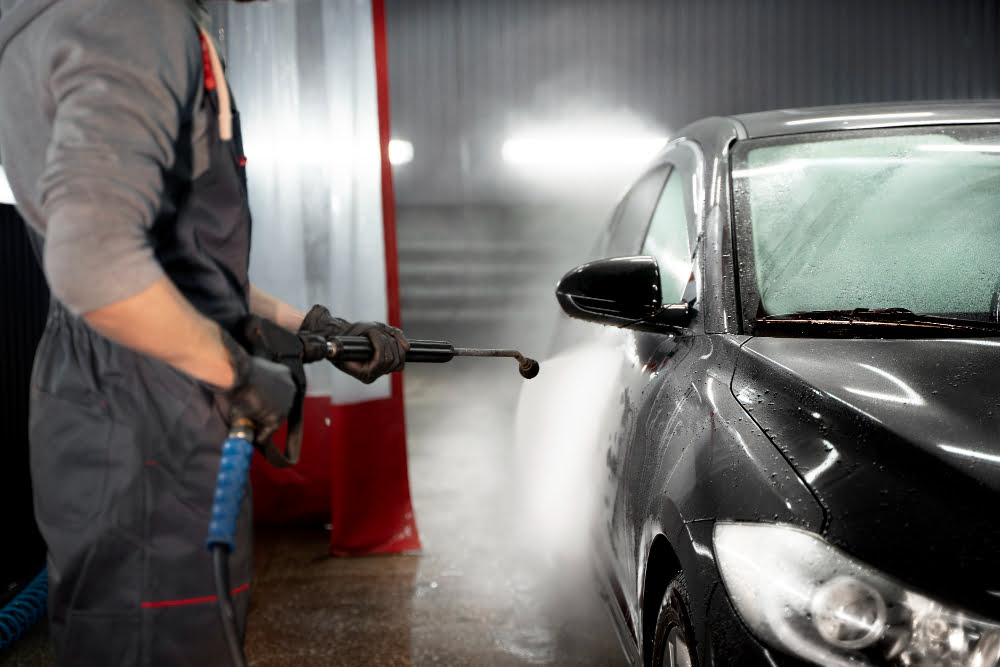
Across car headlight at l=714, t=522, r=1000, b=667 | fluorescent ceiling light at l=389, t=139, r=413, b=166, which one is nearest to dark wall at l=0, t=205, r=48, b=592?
car headlight at l=714, t=522, r=1000, b=667

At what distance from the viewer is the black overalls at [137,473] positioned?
1.26m

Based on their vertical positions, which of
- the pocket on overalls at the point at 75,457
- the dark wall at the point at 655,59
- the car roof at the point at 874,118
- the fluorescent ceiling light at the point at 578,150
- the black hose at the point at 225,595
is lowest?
the black hose at the point at 225,595

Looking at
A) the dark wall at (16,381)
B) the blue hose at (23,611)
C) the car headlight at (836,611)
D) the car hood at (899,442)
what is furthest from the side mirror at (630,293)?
the blue hose at (23,611)

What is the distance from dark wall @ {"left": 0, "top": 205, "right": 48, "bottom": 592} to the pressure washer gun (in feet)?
7.42

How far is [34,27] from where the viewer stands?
3.80 feet

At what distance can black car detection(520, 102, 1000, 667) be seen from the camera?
1257 mm

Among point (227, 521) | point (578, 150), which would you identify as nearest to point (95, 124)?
point (227, 521)

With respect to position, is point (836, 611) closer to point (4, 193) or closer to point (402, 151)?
point (4, 193)

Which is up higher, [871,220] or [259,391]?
[871,220]

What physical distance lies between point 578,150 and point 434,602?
7588mm

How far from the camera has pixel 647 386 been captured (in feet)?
7.11

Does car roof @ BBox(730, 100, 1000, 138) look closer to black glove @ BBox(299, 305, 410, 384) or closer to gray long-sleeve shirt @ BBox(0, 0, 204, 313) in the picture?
black glove @ BBox(299, 305, 410, 384)

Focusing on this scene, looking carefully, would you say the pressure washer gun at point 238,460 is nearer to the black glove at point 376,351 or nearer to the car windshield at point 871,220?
the black glove at point 376,351

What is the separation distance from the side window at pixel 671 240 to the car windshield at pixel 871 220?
0.23 metres
